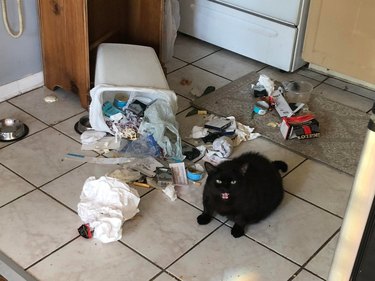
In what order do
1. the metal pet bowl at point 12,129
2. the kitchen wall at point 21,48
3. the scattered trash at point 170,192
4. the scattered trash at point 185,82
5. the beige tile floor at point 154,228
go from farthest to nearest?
the scattered trash at point 185,82
the kitchen wall at point 21,48
the metal pet bowl at point 12,129
the scattered trash at point 170,192
the beige tile floor at point 154,228

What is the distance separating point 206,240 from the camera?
6.52 ft

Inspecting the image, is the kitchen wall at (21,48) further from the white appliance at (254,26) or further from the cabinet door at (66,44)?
the white appliance at (254,26)

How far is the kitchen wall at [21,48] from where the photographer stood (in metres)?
2.61

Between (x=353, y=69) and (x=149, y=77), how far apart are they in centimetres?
113

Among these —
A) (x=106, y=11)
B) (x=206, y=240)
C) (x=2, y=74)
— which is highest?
(x=106, y=11)

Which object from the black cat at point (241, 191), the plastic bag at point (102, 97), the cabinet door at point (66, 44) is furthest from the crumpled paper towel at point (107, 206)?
the cabinet door at point (66, 44)

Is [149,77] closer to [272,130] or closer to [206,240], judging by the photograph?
[272,130]

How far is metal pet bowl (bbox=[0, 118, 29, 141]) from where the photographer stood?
95.7 inches

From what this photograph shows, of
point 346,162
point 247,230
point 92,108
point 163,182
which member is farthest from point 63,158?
point 346,162

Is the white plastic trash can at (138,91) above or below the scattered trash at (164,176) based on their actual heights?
above

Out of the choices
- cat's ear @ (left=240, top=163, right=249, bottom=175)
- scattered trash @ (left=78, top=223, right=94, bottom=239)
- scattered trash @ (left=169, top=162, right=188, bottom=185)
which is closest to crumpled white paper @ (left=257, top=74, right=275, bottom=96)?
scattered trash @ (left=169, top=162, right=188, bottom=185)

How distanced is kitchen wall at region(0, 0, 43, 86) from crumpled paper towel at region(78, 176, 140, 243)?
2.91 feet

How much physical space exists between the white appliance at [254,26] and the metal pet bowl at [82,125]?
1080mm

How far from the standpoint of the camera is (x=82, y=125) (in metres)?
2.54
